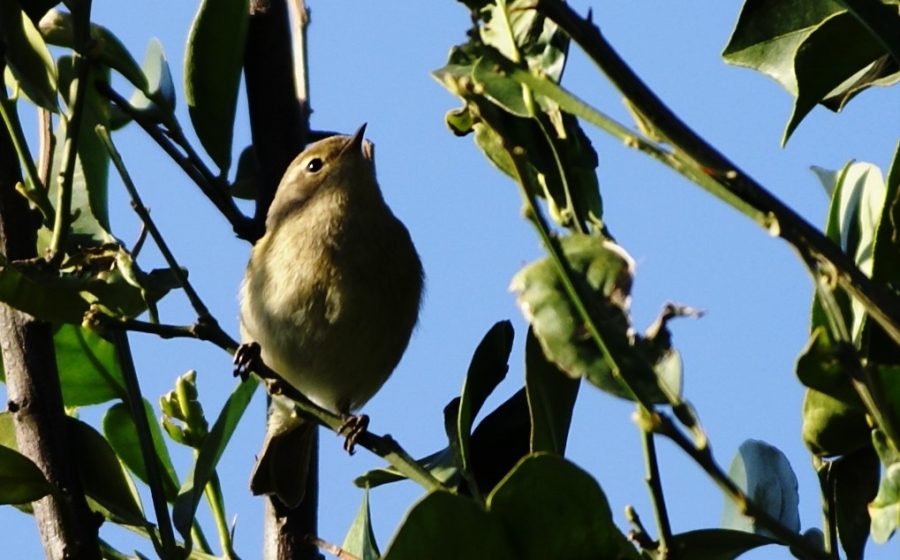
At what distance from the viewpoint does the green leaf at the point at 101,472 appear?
6.59ft

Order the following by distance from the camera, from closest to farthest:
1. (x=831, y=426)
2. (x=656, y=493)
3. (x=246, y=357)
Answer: (x=656, y=493)
(x=831, y=426)
(x=246, y=357)

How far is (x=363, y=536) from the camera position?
217 centimetres

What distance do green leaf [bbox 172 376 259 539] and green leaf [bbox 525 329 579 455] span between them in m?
0.67

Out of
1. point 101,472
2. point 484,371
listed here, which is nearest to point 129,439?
point 101,472

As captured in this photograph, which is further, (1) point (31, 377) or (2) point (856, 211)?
(1) point (31, 377)

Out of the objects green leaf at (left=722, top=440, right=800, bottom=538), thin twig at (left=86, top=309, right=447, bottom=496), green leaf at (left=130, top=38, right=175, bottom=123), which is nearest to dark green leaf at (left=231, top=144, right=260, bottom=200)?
green leaf at (left=130, top=38, right=175, bottom=123)

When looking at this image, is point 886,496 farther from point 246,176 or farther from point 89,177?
point 246,176

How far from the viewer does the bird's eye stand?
4.00 meters

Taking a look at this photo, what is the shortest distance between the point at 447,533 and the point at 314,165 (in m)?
2.93

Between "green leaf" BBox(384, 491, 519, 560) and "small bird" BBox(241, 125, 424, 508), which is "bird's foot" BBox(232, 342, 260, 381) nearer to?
"green leaf" BBox(384, 491, 519, 560)

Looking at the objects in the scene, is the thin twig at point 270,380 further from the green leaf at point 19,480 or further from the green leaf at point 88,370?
the green leaf at point 88,370

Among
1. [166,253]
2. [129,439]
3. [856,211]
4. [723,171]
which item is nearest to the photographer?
[723,171]

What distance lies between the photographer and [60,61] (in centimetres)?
228

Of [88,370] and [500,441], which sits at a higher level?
[88,370]
